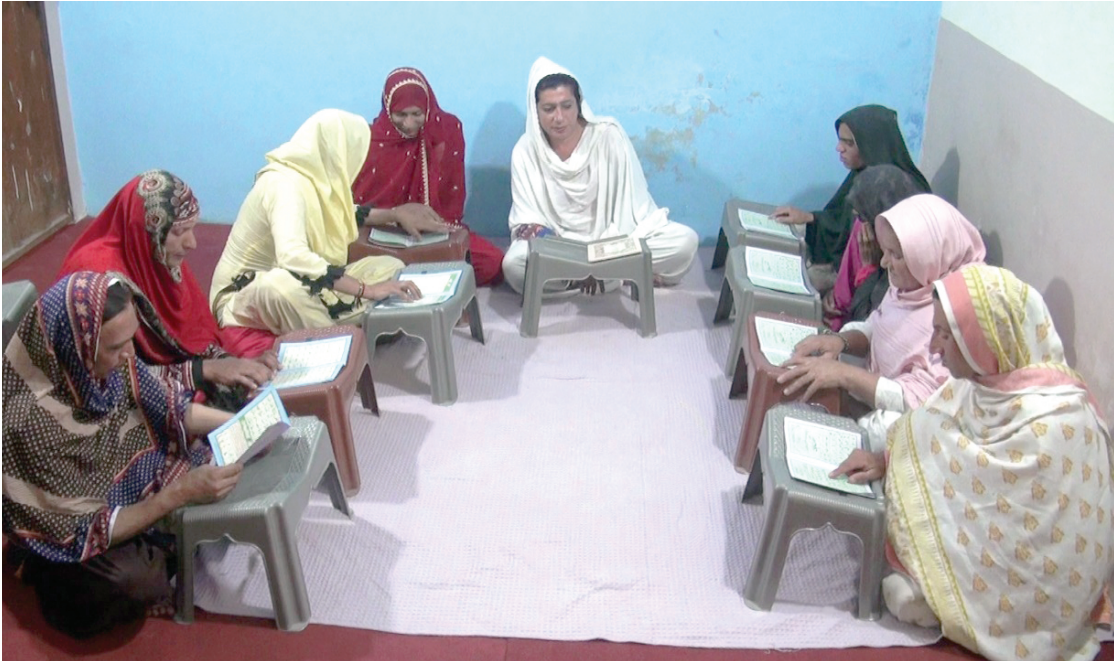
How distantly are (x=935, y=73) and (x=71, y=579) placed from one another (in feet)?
12.7

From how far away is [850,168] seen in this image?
3.86 m

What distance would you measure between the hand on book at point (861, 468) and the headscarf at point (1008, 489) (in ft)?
0.25

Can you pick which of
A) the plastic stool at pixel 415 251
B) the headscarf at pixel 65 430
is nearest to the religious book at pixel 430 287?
the plastic stool at pixel 415 251

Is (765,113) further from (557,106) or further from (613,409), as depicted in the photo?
(613,409)

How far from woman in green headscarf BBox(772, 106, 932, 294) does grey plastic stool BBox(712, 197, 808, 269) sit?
80 mm

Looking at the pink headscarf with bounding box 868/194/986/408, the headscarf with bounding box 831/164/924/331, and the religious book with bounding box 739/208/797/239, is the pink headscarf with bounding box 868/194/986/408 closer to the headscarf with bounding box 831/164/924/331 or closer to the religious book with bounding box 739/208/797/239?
the headscarf with bounding box 831/164/924/331

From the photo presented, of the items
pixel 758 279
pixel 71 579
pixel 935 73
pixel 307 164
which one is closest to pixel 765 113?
pixel 935 73

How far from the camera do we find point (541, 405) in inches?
129

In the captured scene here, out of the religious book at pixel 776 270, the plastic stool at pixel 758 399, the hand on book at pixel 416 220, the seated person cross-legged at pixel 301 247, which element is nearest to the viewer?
the plastic stool at pixel 758 399

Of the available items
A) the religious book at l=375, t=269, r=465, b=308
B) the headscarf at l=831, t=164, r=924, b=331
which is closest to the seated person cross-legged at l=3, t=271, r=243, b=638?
the religious book at l=375, t=269, r=465, b=308

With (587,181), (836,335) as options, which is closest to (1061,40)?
(836,335)

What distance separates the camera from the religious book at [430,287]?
126 inches

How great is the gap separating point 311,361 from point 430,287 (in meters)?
0.63

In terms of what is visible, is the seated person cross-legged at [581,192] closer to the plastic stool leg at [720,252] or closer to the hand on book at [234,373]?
the plastic stool leg at [720,252]
